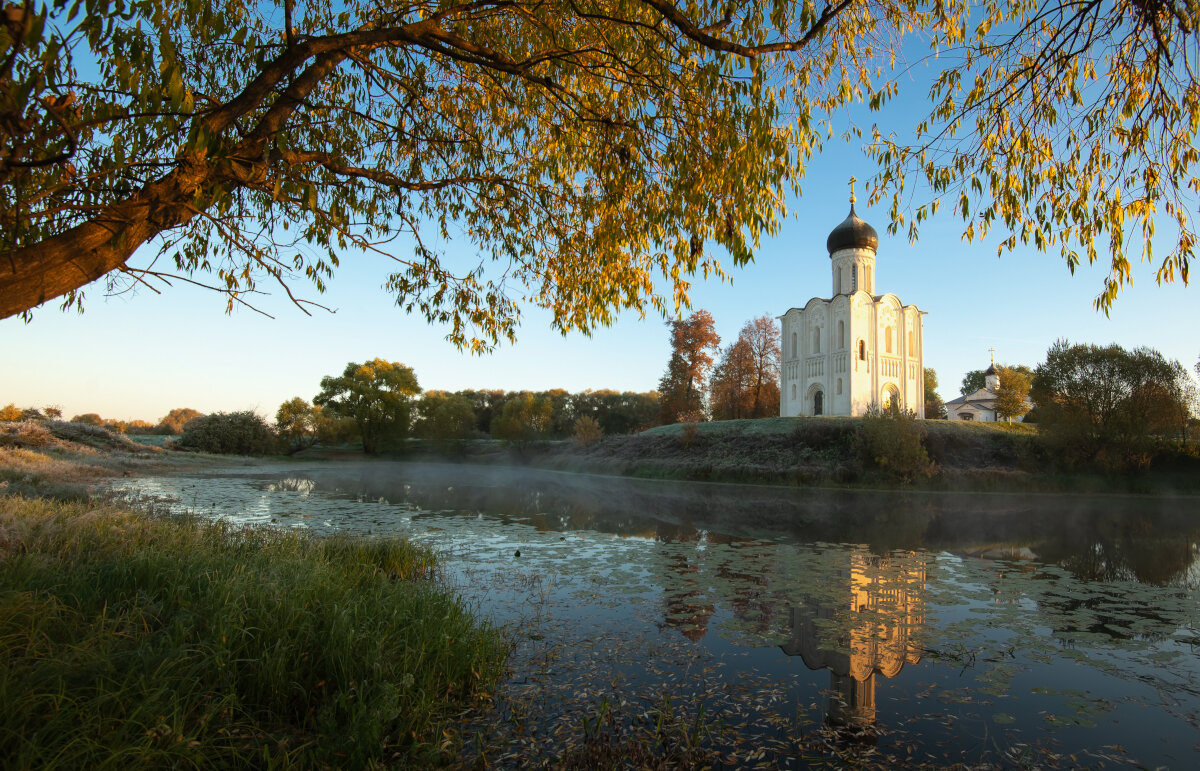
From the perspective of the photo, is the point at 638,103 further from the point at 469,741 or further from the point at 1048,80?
the point at 469,741

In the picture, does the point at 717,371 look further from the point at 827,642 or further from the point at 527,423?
the point at 827,642

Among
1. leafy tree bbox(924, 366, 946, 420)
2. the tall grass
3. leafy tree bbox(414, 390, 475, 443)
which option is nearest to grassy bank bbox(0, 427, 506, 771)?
the tall grass

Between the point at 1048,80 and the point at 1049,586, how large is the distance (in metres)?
6.32

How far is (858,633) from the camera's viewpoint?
18.8 feet

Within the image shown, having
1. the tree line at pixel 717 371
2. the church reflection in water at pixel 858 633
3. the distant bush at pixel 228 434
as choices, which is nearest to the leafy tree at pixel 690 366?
the tree line at pixel 717 371

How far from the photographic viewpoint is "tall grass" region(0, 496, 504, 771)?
8.81 feet

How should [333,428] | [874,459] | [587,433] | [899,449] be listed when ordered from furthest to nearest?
[333,428] < [587,433] < [874,459] < [899,449]

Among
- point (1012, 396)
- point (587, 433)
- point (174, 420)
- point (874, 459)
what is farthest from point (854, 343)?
point (174, 420)

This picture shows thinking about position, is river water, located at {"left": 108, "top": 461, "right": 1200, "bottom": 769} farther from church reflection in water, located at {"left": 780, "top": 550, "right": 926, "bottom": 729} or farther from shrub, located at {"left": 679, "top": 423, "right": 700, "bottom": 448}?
shrub, located at {"left": 679, "top": 423, "right": 700, "bottom": 448}

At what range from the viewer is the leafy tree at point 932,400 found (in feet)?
188

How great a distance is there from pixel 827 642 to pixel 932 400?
6729cm

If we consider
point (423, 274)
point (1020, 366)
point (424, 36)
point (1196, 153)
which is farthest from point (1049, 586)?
point (1020, 366)

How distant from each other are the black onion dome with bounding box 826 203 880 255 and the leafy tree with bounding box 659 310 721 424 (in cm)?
1157

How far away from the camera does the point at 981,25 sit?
607 cm
